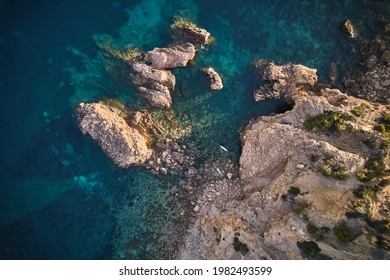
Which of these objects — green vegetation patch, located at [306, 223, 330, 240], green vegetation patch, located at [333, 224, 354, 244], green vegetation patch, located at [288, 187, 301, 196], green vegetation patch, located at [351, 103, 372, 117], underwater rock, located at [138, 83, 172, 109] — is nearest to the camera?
green vegetation patch, located at [333, 224, 354, 244]

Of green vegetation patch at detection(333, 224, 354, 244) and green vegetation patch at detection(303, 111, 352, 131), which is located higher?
green vegetation patch at detection(303, 111, 352, 131)

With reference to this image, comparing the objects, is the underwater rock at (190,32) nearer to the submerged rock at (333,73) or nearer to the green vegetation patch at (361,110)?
the submerged rock at (333,73)

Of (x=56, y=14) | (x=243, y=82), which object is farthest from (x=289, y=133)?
(x=56, y=14)

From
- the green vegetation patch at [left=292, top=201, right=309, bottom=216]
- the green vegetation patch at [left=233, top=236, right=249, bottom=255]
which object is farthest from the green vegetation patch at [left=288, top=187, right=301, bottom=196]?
the green vegetation patch at [left=233, top=236, right=249, bottom=255]

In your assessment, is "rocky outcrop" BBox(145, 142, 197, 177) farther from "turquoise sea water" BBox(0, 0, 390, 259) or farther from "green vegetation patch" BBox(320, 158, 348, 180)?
"green vegetation patch" BBox(320, 158, 348, 180)

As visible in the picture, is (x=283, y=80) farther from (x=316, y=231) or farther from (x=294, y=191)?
(x=316, y=231)

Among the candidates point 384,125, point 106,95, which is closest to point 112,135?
point 106,95
